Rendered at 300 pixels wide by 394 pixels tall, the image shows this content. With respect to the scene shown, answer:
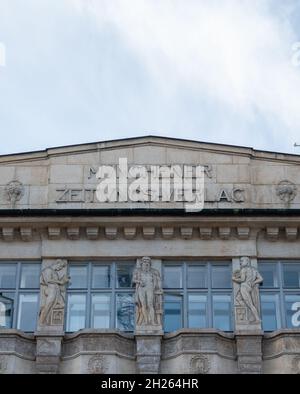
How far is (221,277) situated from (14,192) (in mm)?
5748

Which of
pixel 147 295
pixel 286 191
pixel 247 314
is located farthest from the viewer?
pixel 286 191

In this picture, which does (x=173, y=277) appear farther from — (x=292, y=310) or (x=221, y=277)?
(x=292, y=310)

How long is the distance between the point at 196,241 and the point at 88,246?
2.70m

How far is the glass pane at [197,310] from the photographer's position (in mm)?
26906

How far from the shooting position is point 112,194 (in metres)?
28.4

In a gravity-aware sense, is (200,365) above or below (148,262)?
below

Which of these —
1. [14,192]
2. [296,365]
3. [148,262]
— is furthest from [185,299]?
[14,192]

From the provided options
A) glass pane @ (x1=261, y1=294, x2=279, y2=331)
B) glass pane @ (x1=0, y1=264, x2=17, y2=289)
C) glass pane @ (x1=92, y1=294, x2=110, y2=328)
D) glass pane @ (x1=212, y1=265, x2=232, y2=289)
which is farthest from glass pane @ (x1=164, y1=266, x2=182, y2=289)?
glass pane @ (x1=0, y1=264, x2=17, y2=289)

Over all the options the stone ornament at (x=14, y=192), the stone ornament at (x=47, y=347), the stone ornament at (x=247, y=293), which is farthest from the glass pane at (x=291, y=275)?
the stone ornament at (x=14, y=192)

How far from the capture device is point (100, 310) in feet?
89.0

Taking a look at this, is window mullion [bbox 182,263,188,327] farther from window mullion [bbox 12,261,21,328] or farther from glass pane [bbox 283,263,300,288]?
window mullion [bbox 12,261,21,328]

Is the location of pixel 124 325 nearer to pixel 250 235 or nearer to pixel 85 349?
pixel 85 349

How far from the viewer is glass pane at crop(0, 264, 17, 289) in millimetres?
27391

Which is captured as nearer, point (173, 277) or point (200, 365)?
point (200, 365)
